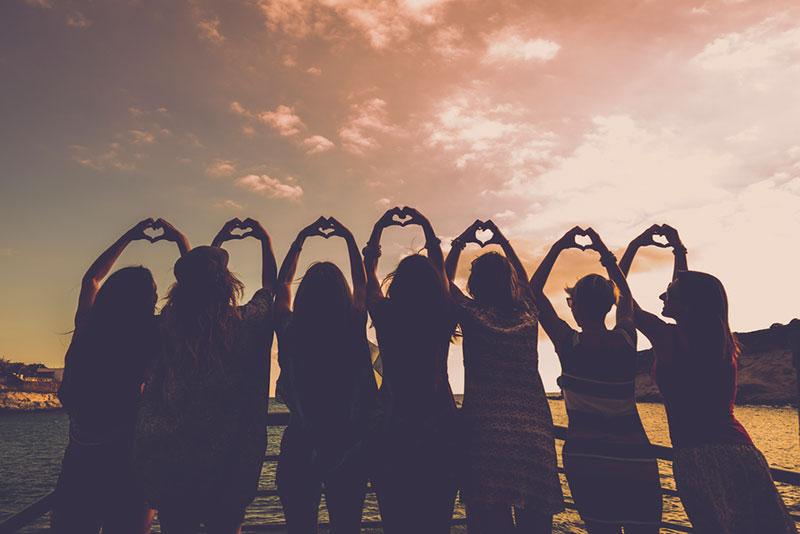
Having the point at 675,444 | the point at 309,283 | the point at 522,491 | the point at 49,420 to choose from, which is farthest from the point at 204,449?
the point at 49,420

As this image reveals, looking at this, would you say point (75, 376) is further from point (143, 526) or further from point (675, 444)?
point (675, 444)

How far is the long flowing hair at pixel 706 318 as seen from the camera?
266 cm

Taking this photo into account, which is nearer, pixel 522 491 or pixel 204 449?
pixel 204 449

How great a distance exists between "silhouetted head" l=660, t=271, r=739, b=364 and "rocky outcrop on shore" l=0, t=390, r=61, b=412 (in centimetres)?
12987

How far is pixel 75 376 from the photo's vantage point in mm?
2520

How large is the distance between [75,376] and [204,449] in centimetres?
86

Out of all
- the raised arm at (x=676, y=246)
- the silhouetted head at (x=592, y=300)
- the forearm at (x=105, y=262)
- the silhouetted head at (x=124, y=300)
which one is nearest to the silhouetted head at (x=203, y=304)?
the silhouetted head at (x=124, y=300)

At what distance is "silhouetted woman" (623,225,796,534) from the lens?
2.44 meters

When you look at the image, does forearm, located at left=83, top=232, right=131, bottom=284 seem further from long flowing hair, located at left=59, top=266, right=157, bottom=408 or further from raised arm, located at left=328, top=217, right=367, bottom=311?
raised arm, located at left=328, top=217, right=367, bottom=311

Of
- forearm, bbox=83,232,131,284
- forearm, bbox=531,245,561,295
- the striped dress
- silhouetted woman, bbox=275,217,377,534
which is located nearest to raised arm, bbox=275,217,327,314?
silhouetted woman, bbox=275,217,377,534

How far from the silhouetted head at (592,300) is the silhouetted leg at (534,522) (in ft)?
3.69

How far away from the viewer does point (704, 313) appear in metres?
2.71

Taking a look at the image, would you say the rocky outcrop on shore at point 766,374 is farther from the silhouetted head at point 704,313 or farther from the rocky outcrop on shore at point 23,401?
the rocky outcrop on shore at point 23,401

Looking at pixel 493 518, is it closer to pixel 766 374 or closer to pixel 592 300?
pixel 592 300
